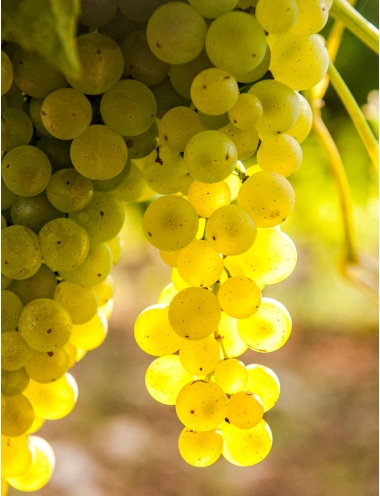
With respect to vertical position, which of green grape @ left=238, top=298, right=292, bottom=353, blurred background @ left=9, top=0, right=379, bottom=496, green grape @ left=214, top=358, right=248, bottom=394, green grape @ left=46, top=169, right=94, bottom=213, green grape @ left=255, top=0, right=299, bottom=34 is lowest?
blurred background @ left=9, top=0, right=379, bottom=496

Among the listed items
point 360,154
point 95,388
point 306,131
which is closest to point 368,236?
point 360,154

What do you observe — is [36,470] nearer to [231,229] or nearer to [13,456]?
[13,456]

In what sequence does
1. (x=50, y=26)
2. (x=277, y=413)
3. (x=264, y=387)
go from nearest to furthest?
(x=50, y=26)
(x=264, y=387)
(x=277, y=413)

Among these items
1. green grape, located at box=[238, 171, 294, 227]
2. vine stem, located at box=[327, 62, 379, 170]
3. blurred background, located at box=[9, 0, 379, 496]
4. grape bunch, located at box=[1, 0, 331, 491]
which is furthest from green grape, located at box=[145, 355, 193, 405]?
blurred background, located at box=[9, 0, 379, 496]

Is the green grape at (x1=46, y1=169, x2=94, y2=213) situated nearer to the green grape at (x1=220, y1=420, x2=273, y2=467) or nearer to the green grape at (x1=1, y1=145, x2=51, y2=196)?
the green grape at (x1=1, y1=145, x2=51, y2=196)

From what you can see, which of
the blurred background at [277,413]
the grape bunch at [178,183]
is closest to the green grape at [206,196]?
the grape bunch at [178,183]

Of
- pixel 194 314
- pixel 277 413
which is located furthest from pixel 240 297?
pixel 277 413

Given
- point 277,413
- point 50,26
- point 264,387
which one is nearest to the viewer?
point 50,26
